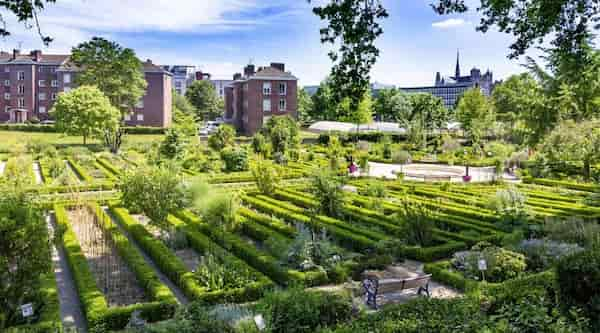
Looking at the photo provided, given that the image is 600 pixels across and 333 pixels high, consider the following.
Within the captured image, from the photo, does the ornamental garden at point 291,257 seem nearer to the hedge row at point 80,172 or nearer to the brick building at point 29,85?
the hedge row at point 80,172

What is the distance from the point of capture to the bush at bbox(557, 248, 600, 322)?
7641mm

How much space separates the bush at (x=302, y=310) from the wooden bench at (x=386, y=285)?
1.05 m

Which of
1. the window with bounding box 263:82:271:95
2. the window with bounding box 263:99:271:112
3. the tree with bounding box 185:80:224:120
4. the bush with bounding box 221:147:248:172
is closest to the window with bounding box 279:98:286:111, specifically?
the window with bounding box 263:99:271:112

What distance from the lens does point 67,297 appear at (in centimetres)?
965

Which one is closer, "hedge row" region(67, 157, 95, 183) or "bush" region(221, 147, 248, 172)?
"hedge row" region(67, 157, 95, 183)

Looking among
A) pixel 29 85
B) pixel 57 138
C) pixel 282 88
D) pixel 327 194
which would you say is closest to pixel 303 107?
pixel 282 88

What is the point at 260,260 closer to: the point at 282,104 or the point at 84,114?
the point at 84,114

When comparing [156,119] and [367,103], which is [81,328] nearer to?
[367,103]

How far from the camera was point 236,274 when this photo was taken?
10.1 metres

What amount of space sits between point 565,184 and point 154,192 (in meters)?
20.7

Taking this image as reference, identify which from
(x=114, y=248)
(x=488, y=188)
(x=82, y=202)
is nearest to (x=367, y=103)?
(x=488, y=188)

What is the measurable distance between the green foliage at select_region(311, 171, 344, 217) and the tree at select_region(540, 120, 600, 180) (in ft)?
55.1

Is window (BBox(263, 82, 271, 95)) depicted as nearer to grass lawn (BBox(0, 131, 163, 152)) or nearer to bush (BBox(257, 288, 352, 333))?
grass lawn (BBox(0, 131, 163, 152))

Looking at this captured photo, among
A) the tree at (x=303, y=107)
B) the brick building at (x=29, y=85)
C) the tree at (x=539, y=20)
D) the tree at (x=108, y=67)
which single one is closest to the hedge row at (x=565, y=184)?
the tree at (x=539, y=20)
